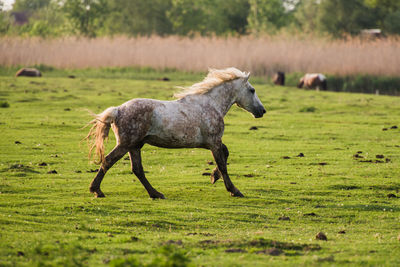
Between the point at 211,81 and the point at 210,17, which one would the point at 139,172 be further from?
the point at 210,17

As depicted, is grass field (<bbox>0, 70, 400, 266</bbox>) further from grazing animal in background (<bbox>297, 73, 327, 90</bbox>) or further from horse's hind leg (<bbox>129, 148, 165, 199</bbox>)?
grazing animal in background (<bbox>297, 73, 327, 90</bbox>)

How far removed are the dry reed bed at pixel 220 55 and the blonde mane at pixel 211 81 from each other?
83.0ft

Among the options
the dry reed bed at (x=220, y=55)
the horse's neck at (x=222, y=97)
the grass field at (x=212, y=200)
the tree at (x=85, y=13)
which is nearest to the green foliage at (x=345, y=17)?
the dry reed bed at (x=220, y=55)

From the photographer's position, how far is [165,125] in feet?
36.3

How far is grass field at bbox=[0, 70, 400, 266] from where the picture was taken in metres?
7.57

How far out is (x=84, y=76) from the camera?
1467 inches

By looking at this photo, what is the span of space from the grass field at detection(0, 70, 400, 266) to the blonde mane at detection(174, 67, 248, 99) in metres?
1.89

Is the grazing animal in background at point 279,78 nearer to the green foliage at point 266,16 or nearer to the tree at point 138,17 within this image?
the green foliage at point 266,16

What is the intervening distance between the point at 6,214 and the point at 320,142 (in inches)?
458

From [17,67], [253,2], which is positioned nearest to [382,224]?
[17,67]

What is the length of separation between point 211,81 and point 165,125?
1.50 meters

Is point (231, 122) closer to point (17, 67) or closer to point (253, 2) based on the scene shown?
point (17, 67)

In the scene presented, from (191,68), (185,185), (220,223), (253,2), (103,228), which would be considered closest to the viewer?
(103,228)

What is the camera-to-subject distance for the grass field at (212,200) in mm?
7566
